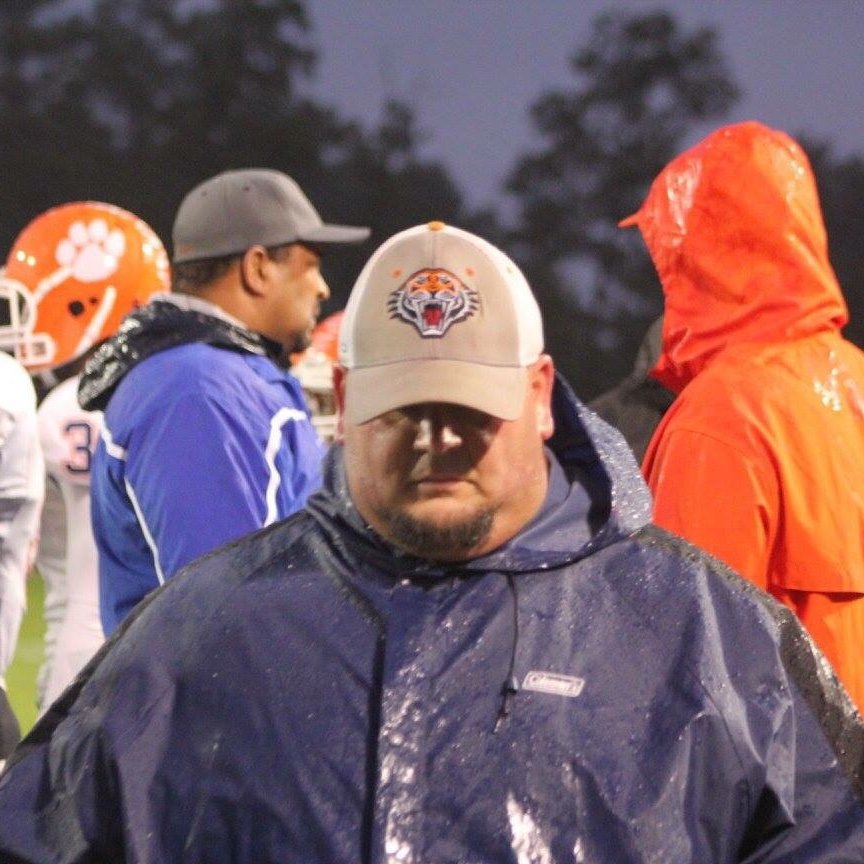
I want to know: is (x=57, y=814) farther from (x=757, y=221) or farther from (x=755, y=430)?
(x=757, y=221)

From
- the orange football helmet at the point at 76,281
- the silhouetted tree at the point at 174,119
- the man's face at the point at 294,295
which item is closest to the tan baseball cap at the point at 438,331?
the man's face at the point at 294,295

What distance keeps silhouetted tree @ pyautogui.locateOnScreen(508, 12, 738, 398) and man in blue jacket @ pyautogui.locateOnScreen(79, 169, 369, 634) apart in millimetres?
7298

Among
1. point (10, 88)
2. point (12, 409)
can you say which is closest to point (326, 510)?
point (12, 409)

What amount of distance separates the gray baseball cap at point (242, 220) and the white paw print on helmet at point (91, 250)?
2.17 meters

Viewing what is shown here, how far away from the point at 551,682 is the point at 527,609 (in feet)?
0.30

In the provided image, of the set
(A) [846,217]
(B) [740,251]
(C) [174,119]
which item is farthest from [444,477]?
(C) [174,119]

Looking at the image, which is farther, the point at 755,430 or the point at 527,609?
the point at 755,430

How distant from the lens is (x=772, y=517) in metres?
2.69

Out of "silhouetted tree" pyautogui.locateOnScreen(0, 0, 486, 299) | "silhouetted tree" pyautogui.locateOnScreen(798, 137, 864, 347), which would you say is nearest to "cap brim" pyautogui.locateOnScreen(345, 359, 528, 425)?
"silhouetted tree" pyautogui.locateOnScreen(798, 137, 864, 347)

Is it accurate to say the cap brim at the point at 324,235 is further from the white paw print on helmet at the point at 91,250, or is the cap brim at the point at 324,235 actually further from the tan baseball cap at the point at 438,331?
the white paw print on helmet at the point at 91,250

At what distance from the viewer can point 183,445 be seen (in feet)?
10.9

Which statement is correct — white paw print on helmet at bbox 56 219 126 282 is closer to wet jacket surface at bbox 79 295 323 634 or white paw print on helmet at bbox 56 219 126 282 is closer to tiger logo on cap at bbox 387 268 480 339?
wet jacket surface at bbox 79 295 323 634

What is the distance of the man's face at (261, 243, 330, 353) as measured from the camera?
3.89 m

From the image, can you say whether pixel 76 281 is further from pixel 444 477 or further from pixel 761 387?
pixel 444 477
